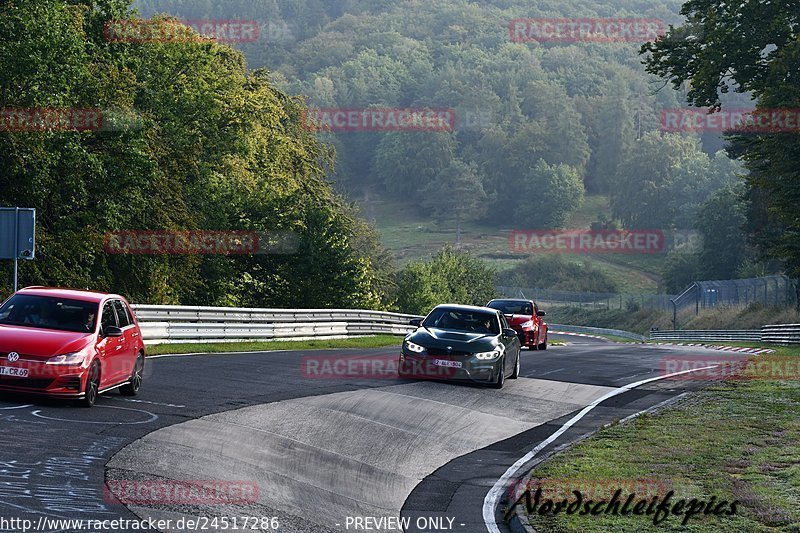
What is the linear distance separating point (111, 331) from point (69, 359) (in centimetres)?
109

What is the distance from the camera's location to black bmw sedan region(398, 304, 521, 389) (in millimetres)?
21219

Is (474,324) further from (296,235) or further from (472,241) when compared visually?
(472,241)

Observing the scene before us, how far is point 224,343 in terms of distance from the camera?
3023 centimetres

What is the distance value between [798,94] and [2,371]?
90.6ft

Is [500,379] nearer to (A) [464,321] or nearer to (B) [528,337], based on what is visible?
(A) [464,321]

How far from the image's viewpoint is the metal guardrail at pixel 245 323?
1075 inches

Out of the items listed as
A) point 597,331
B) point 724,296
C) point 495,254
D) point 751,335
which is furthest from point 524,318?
point 495,254

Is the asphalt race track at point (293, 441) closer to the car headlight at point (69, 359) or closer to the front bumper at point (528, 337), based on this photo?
the car headlight at point (69, 359)

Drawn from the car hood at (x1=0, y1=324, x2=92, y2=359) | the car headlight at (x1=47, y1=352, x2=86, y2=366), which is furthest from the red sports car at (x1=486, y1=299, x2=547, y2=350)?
the car headlight at (x1=47, y1=352, x2=86, y2=366)

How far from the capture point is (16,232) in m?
21.4

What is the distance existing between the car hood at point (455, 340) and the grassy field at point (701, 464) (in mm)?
3741

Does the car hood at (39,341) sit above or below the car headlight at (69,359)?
above

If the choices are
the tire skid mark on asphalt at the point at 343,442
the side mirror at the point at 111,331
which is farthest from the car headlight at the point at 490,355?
the side mirror at the point at 111,331

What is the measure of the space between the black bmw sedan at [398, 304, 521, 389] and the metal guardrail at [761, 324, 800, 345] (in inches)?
1110
